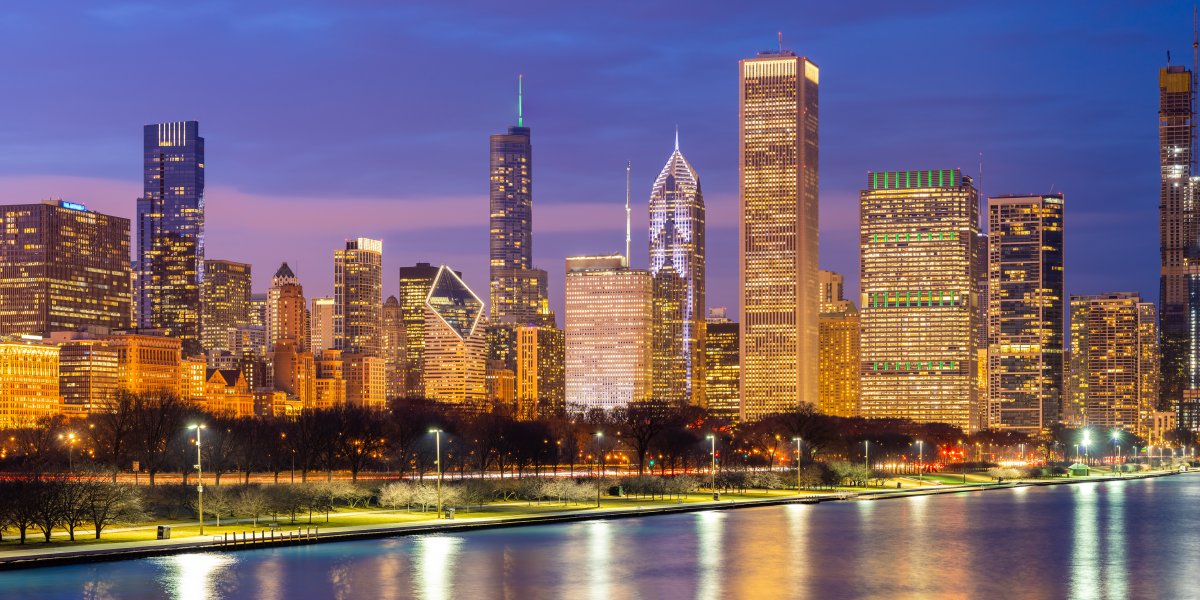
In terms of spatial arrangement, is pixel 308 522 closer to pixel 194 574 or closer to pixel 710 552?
pixel 194 574

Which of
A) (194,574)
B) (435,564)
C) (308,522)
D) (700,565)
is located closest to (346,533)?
(308,522)

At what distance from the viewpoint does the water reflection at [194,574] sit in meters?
68.2

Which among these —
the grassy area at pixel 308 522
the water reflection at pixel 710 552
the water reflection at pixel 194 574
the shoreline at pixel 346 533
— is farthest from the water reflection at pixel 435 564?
the water reflection at pixel 710 552

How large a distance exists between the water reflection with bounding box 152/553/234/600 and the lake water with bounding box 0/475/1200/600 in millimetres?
100

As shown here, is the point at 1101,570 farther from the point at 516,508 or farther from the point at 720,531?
the point at 516,508

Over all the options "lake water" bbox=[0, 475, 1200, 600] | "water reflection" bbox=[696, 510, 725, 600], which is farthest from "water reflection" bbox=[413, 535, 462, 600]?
"water reflection" bbox=[696, 510, 725, 600]

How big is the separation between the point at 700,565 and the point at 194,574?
2504cm

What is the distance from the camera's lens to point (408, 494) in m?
113

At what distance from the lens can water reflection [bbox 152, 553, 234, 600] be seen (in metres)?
68.2

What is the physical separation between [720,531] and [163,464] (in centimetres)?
7195

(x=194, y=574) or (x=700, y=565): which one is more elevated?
(x=194, y=574)

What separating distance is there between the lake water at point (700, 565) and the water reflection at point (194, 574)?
10 cm

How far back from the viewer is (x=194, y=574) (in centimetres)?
7425

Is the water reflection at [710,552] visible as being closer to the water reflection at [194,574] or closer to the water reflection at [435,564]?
the water reflection at [435,564]
